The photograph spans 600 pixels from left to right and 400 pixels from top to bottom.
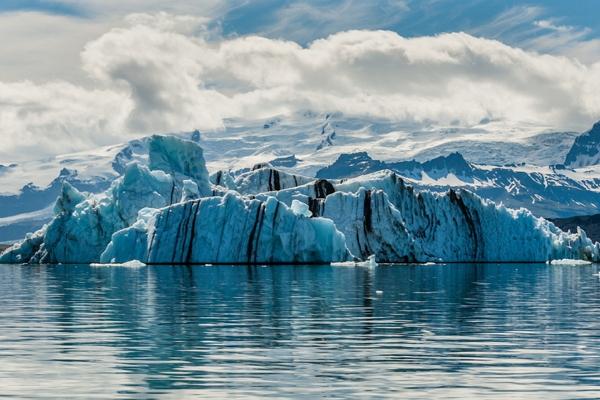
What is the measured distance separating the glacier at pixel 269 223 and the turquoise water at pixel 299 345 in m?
46.8

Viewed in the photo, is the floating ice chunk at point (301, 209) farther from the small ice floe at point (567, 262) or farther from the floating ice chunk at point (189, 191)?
the small ice floe at point (567, 262)

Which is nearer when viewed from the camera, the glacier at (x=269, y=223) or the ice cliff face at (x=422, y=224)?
the glacier at (x=269, y=223)

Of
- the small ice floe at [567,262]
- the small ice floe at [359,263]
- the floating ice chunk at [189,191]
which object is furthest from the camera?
the small ice floe at [567,262]

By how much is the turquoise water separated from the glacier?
46779 millimetres

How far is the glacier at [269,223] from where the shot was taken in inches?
3809

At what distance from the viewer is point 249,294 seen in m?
49.7

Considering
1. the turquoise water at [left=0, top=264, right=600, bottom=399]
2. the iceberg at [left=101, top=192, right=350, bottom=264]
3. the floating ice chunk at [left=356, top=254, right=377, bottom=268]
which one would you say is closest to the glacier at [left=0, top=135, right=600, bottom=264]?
the iceberg at [left=101, top=192, right=350, bottom=264]

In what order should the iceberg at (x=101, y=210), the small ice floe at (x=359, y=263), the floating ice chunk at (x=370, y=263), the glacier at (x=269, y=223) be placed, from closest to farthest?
the glacier at (x=269, y=223) < the floating ice chunk at (x=370, y=263) < the small ice floe at (x=359, y=263) < the iceberg at (x=101, y=210)

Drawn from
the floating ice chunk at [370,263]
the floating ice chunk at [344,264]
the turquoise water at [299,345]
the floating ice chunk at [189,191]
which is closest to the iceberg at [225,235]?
the floating ice chunk at [344,264]

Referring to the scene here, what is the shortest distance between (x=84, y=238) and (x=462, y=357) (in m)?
90.3

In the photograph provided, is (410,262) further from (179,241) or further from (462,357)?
(462,357)

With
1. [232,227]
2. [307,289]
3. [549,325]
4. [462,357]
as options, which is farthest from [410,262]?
[462,357]

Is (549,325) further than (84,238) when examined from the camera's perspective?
No

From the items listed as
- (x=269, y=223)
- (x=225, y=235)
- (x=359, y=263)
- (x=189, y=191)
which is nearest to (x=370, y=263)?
(x=359, y=263)
